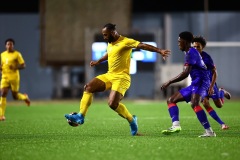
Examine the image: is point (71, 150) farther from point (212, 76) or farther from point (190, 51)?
point (212, 76)

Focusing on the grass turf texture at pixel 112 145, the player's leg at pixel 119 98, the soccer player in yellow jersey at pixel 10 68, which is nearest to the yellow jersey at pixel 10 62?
the soccer player in yellow jersey at pixel 10 68

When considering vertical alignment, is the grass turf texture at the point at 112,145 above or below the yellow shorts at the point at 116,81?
below

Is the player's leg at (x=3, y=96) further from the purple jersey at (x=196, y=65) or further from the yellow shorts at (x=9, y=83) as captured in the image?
the purple jersey at (x=196, y=65)

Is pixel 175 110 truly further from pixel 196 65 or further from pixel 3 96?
pixel 3 96

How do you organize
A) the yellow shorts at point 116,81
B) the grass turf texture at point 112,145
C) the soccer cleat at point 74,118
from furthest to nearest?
1. the yellow shorts at point 116,81
2. the soccer cleat at point 74,118
3. the grass turf texture at point 112,145

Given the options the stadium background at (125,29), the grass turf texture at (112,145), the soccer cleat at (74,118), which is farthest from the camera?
the stadium background at (125,29)

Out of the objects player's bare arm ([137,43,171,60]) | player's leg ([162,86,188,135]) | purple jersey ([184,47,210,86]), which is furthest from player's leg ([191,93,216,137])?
player's bare arm ([137,43,171,60])

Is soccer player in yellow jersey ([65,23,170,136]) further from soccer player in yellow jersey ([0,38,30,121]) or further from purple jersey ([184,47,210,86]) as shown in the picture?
soccer player in yellow jersey ([0,38,30,121])

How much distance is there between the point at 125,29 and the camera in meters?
30.8

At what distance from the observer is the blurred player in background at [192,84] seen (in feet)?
29.9

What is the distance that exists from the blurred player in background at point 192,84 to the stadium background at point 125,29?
21.0 m

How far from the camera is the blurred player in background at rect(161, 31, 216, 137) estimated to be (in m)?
9.12

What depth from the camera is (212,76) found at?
1035cm

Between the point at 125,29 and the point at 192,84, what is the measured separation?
21.4 metres
